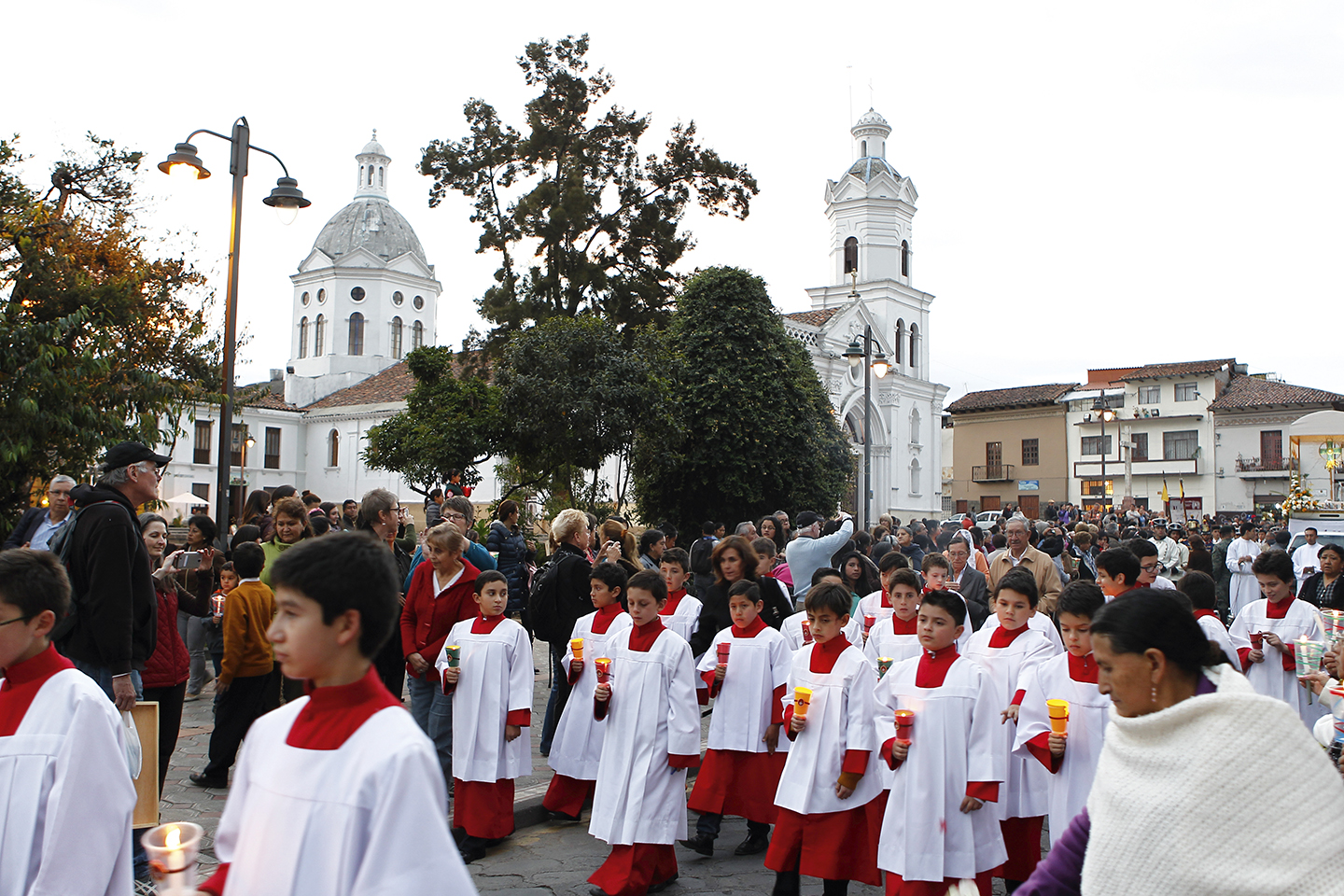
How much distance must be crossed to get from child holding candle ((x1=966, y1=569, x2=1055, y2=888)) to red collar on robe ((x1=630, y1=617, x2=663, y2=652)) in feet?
6.08

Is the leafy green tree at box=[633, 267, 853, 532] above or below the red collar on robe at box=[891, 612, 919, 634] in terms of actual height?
above

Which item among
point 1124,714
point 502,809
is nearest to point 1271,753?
point 1124,714

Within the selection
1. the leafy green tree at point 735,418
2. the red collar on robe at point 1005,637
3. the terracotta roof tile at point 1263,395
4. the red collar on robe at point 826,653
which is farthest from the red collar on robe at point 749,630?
the terracotta roof tile at point 1263,395

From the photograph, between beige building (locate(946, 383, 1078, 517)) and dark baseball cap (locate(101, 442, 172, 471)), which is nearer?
dark baseball cap (locate(101, 442, 172, 471))

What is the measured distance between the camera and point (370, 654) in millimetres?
2314

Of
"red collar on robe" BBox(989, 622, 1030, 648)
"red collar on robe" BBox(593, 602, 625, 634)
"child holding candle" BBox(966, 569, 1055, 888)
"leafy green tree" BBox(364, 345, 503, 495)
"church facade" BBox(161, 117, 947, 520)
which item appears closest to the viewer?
"child holding candle" BBox(966, 569, 1055, 888)

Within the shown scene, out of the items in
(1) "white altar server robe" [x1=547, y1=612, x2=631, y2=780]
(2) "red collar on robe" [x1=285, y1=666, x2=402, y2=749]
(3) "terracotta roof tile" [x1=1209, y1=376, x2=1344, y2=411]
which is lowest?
(1) "white altar server robe" [x1=547, y1=612, x2=631, y2=780]

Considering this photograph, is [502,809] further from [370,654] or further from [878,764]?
[370,654]

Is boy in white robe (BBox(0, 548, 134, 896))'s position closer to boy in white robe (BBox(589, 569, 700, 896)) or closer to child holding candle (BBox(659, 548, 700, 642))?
boy in white robe (BBox(589, 569, 700, 896))

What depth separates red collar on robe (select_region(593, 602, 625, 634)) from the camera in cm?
661

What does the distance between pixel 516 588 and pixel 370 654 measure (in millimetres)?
6878

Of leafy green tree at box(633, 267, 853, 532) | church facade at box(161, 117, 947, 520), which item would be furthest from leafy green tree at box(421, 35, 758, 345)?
church facade at box(161, 117, 947, 520)

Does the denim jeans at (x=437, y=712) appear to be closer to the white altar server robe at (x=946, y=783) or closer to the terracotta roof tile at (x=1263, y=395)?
the white altar server robe at (x=946, y=783)

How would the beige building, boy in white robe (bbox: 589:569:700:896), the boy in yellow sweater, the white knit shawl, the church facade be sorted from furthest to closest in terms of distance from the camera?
1. the beige building
2. the church facade
3. the boy in yellow sweater
4. boy in white robe (bbox: 589:569:700:896)
5. the white knit shawl
